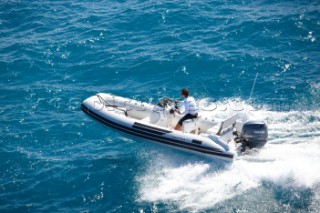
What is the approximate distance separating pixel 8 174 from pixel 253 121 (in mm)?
7422

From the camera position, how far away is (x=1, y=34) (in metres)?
20.6

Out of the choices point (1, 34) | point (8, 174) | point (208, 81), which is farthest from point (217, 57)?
point (1, 34)

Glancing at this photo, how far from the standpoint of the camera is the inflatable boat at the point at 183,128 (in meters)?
11.6

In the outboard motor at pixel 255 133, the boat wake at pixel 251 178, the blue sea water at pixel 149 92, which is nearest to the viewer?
the boat wake at pixel 251 178

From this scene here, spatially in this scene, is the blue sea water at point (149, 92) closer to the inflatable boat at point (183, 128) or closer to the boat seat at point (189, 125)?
the inflatable boat at point (183, 128)

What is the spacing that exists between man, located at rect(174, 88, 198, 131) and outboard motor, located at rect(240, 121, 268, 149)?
153 cm

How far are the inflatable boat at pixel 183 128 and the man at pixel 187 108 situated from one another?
0.17 metres

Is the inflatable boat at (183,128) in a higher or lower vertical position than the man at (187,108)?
lower

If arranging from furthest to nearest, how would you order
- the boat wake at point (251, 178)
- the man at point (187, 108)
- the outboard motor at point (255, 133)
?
1. the man at point (187, 108)
2. the outboard motor at point (255, 133)
3. the boat wake at point (251, 178)

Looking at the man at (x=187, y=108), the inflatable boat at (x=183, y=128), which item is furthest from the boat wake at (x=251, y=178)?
the man at (x=187, y=108)

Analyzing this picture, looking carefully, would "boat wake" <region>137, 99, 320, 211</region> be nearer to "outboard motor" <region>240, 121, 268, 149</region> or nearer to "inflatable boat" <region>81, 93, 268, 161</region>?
"outboard motor" <region>240, 121, 268, 149</region>

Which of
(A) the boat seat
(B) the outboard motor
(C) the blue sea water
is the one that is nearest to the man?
(A) the boat seat

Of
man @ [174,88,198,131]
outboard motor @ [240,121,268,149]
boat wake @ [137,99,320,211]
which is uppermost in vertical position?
man @ [174,88,198,131]

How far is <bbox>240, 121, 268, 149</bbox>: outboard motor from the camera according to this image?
38.1 feet
